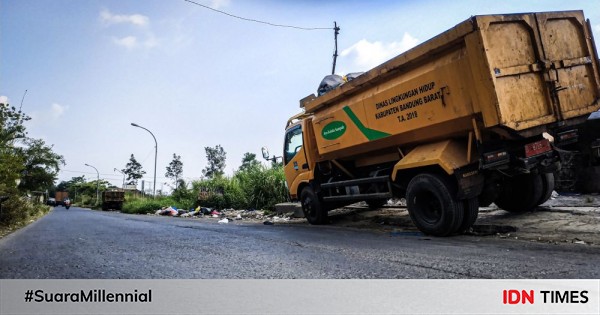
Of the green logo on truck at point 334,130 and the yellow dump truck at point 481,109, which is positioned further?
the green logo on truck at point 334,130

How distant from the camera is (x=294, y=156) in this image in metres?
9.57

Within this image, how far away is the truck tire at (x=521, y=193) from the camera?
6.50m

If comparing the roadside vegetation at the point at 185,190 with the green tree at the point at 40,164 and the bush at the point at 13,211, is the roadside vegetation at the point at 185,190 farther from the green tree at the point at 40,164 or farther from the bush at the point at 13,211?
the green tree at the point at 40,164

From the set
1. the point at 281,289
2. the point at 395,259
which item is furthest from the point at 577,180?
the point at 281,289

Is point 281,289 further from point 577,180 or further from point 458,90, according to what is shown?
point 577,180

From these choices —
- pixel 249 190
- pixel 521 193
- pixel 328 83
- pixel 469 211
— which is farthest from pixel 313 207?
pixel 249 190

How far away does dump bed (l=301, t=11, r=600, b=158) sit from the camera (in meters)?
5.05

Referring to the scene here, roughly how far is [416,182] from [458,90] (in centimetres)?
150

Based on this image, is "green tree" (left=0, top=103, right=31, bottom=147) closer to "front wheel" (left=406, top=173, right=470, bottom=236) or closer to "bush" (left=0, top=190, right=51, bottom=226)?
"bush" (left=0, top=190, right=51, bottom=226)

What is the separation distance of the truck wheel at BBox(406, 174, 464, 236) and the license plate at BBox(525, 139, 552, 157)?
109 cm

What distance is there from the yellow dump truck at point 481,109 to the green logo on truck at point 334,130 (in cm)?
82

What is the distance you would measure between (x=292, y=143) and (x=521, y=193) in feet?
16.8

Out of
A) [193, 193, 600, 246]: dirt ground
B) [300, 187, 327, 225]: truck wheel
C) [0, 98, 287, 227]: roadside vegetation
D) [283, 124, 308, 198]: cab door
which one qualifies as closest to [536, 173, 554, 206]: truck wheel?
[193, 193, 600, 246]: dirt ground

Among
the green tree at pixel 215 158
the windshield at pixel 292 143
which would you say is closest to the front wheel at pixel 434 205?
the windshield at pixel 292 143
